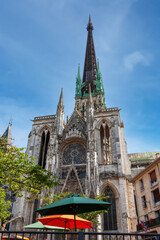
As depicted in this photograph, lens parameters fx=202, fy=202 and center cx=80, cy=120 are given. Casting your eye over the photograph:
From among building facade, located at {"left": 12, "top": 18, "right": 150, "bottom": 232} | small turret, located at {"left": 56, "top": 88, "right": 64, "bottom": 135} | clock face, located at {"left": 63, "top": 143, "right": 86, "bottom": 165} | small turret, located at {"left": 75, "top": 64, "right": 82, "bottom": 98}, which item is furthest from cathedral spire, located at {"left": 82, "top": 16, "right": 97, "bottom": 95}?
clock face, located at {"left": 63, "top": 143, "right": 86, "bottom": 165}

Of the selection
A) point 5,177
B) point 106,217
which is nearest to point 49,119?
point 106,217

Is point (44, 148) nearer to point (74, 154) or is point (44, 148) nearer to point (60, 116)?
point (74, 154)

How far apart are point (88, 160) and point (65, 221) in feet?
51.2

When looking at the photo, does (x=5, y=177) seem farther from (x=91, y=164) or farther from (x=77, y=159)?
(x=77, y=159)

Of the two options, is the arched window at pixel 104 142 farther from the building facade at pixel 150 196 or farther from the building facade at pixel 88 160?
the building facade at pixel 150 196

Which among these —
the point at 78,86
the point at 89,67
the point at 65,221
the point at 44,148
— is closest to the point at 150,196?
the point at 65,221

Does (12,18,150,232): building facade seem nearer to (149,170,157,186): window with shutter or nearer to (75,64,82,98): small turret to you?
(149,170,157,186): window with shutter

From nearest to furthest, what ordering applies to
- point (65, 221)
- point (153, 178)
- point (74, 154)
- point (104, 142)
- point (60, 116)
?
point (65, 221)
point (153, 178)
point (74, 154)
point (104, 142)
point (60, 116)

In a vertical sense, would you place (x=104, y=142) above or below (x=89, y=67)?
below

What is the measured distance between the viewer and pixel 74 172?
24.3 m

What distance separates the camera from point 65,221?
7.45 metres

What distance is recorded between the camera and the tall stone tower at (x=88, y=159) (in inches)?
834

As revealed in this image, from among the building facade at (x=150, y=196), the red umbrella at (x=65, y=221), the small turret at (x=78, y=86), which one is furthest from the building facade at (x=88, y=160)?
the small turret at (x=78, y=86)

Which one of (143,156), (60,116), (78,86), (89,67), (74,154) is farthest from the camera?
(89,67)
